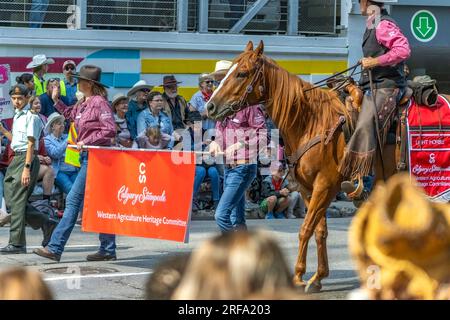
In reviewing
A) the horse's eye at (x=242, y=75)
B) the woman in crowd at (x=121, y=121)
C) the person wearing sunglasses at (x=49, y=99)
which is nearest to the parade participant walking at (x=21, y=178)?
the horse's eye at (x=242, y=75)

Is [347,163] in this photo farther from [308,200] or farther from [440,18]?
[440,18]

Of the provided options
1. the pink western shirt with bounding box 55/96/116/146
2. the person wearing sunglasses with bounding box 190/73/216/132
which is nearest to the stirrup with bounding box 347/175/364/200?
the pink western shirt with bounding box 55/96/116/146

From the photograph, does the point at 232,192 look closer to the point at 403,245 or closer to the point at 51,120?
the point at 51,120

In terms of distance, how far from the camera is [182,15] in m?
19.8

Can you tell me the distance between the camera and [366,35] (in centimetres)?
991

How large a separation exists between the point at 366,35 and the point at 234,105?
1420 mm

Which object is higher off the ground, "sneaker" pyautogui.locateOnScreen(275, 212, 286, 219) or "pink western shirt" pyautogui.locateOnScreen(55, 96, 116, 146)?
"pink western shirt" pyautogui.locateOnScreen(55, 96, 116, 146)

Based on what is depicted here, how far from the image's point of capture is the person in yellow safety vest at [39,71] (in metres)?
16.9

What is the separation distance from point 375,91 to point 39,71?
338 inches

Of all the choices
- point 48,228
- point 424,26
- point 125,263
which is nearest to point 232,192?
point 125,263

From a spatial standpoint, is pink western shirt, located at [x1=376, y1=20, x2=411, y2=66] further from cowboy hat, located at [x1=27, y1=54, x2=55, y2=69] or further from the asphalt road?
cowboy hat, located at [x1=27, y1=54, x2=55, y2=69]

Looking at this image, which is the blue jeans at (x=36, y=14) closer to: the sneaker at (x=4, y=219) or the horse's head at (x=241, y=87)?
the sneaker at (x=4, y=219)

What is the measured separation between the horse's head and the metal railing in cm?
926

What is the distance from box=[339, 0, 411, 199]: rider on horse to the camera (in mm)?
9469
